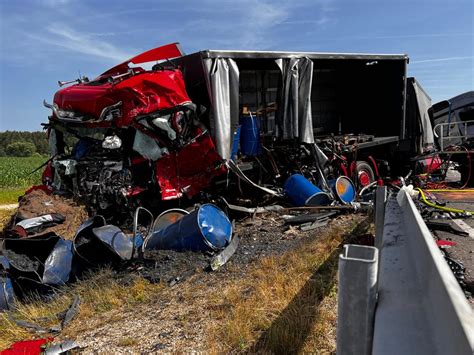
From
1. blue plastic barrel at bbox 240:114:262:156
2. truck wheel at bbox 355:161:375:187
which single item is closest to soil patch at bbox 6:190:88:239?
blue plastic barrel at bbox 240:114:262:156

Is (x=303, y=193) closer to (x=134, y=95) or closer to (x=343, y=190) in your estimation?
(x=343, y=190)

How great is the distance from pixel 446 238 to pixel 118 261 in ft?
11.7

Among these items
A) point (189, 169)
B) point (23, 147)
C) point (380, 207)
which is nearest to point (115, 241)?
point (189, 169)

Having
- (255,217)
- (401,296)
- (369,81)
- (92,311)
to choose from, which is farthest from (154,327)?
(369,81)

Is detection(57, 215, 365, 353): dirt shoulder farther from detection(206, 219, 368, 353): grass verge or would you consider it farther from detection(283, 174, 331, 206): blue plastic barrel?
detection(283, 174, 331, 206): blue plastic barrel

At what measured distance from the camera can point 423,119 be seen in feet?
36.7

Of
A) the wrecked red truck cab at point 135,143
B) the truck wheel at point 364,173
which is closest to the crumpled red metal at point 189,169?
the wrecked red truck cab at point 135,143

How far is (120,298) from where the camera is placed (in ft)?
13.5

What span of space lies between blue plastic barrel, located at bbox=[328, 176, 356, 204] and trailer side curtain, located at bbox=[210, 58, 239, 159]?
7.42ft

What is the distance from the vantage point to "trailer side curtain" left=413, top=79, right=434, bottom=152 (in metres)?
11.0

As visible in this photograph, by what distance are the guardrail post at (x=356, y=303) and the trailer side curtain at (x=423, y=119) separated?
10.6 m

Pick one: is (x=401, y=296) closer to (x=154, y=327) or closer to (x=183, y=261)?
(x=154, y=327)

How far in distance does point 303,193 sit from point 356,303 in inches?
242

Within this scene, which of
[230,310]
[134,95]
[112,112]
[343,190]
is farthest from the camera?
[343,190]
